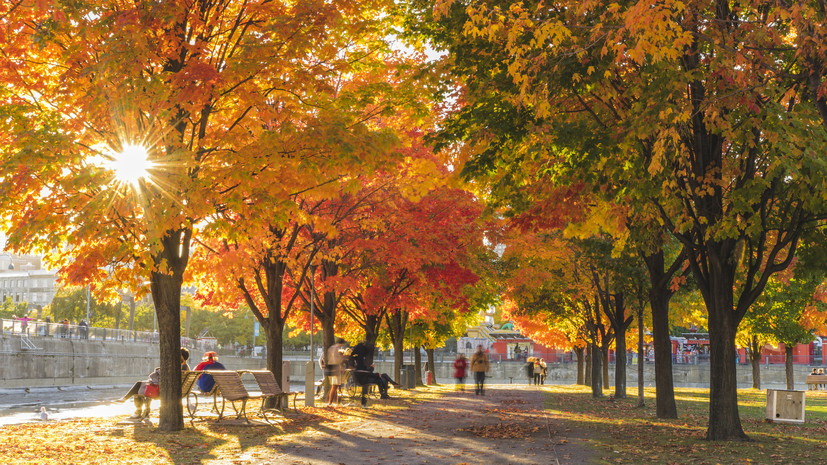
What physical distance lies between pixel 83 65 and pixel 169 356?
5.02 metres

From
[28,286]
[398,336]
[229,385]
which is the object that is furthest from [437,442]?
[28,286]

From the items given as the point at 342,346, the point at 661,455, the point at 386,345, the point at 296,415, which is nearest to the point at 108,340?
the point at 386,345

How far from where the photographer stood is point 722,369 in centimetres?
1239

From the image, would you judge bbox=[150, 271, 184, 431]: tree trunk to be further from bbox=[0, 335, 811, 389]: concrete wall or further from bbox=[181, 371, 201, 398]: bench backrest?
bbox=[0, 335, 811, 389]: concrete wall

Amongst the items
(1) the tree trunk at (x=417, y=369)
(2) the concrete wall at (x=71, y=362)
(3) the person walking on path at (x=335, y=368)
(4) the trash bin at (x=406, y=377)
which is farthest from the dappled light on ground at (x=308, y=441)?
(2) the concrete wall at (x=71, y=362)

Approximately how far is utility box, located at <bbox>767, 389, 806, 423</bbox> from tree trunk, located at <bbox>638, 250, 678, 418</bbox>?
204 centimetres

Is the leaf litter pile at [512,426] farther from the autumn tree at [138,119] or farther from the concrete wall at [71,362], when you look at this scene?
the concrete wall at [71,362]

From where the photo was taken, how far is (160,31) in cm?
1263

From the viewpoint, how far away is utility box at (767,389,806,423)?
1592 cm

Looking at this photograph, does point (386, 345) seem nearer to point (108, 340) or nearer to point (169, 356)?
point (108, 340)

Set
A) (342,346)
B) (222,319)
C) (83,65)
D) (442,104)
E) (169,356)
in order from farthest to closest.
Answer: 1. (222,319)
2. (342,346)
3. (442,104)
4. (169,356)
5. (83,65)

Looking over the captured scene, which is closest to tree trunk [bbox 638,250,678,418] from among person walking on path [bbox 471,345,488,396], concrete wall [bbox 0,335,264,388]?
person walking on path [bbox 471,345,488,396]

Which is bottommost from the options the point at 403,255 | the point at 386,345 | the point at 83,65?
the point at 386,345

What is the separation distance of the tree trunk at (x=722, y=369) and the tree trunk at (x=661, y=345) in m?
4.71
